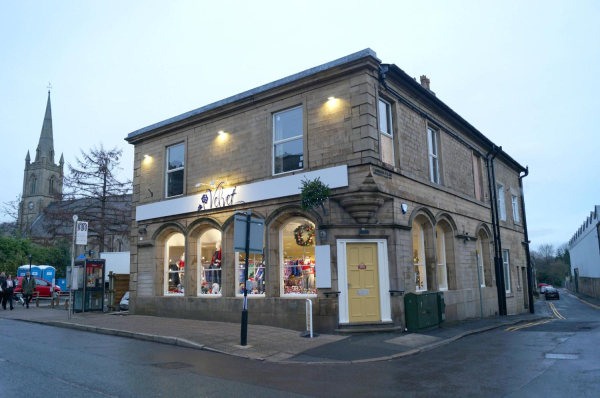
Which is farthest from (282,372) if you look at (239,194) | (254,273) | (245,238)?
(239,194)

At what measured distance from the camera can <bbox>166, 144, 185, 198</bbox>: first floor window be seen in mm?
17500

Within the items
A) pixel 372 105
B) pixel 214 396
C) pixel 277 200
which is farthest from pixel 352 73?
pixel 214 396

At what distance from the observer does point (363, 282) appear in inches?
504

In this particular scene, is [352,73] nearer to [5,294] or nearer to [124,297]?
[124,297]

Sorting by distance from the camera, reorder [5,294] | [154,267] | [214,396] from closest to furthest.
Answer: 1. [214,396]
2. [154,267]
3. [5,294]

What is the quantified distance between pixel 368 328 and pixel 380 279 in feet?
4.60

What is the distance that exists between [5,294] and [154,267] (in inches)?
341

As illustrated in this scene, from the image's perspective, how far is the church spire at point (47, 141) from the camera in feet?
281

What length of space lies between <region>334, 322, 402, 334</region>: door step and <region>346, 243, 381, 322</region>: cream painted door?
0.17 metres

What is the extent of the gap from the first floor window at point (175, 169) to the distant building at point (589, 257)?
43655 millimetres

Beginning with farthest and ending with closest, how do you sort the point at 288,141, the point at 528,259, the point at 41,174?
the point at 41,174 → the point at 528,259 → the point at 288,141

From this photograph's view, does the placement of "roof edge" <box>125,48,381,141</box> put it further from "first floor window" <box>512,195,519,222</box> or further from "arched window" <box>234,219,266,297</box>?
"first floor window" <box>512,195,519,222</box>

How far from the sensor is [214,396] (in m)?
6.30

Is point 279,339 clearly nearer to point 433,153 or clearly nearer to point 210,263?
point 210,263
